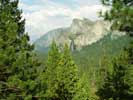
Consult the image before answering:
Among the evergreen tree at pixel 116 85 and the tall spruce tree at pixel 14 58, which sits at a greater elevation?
the tall spruce tree at pixel 14 58

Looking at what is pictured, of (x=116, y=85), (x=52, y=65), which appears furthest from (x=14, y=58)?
(x=52, y=65)

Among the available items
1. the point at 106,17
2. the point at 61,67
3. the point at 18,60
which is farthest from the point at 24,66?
the point at 61,67

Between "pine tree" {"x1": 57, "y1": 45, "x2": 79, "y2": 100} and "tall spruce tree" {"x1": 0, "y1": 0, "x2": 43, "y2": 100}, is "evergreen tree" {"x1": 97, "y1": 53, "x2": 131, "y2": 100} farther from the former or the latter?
"tall spruce tree" {"x1": 0, "y1": 0, "x2": 43, "y2": 100}

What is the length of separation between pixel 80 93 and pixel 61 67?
4339 millimetres

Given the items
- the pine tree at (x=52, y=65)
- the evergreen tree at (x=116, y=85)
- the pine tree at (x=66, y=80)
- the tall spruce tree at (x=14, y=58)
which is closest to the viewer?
the tall spruce tree at (x=14, y=58)

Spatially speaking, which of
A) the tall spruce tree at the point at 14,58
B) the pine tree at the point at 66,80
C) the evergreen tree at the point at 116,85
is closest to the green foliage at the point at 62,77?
the pine tree at the point at 66,80

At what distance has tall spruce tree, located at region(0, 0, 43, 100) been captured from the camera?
92.6ft

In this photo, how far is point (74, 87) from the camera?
53.4 meters

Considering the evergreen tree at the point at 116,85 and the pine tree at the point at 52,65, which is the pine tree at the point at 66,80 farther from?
the evergreen tree at the point at 116,85

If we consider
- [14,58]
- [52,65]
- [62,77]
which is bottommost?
[62,77]

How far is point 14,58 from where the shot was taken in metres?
28.4

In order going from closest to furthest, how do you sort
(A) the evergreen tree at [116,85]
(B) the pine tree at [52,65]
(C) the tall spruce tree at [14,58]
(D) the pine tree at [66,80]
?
(C) the tall spruce tree at [14,58] → (A) the evergreen tree at [116,85] → (D) the pine tree at [66,80] → (B) the pine tree at [52,65]

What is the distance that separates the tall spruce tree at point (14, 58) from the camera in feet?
92.6

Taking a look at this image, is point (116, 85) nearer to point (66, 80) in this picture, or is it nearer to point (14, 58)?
point (66, 80)
